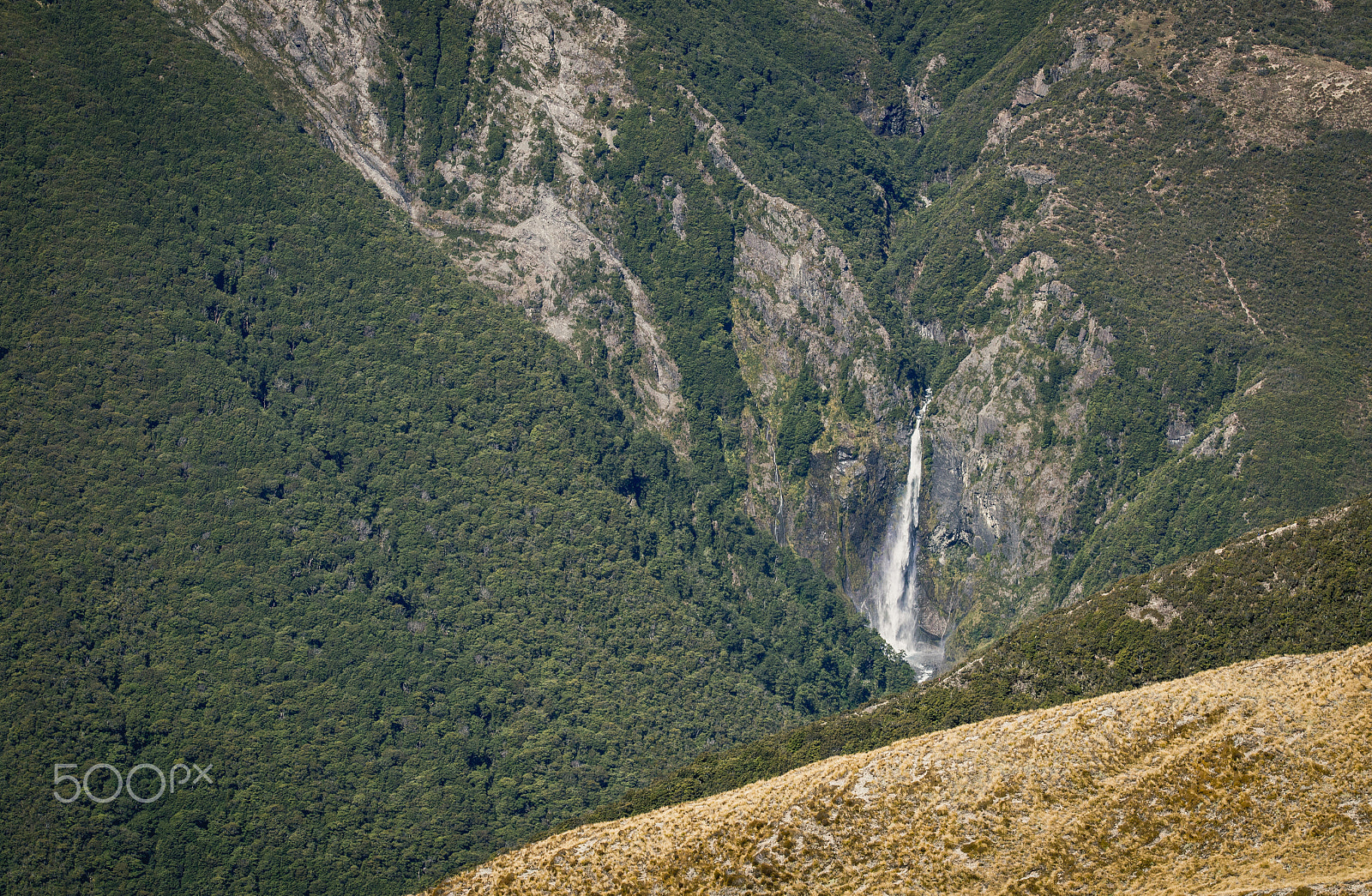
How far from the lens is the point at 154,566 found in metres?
162

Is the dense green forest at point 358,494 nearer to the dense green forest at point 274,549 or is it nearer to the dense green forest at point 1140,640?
the dense green forest at point 274,549

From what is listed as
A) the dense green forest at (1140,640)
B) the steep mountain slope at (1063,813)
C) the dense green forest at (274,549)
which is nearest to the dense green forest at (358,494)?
the dense green forest at (274,549)

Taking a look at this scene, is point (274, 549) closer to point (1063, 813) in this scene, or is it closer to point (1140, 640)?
point (1140, 640)

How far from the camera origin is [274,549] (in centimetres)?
17275

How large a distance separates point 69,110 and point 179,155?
1493cm

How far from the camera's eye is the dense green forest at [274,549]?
149 metres

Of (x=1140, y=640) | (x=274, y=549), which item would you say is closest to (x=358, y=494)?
(x=274, y=549)

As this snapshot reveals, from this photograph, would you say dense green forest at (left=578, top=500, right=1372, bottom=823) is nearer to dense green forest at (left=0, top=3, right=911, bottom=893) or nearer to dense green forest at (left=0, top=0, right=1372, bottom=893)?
dense green forest at (left=0, top=0, right=1372, bottom=893)

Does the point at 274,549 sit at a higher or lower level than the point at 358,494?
lower

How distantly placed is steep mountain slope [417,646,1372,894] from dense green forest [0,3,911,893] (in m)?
94.2

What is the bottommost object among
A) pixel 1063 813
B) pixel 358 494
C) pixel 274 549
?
pixel 274 549

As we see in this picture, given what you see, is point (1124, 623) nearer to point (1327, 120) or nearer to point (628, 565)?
point (628, 565)

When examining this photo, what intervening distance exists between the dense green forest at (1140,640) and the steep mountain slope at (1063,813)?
2984 cm

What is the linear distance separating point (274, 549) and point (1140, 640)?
111 m
